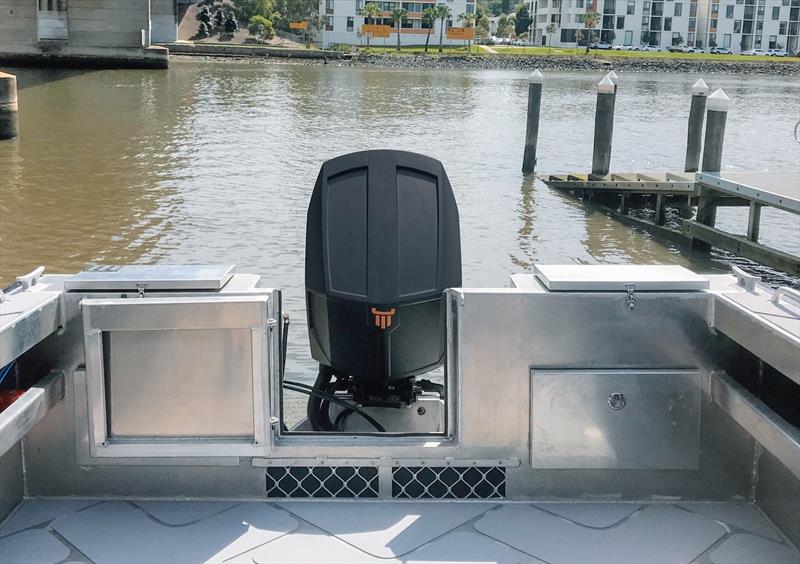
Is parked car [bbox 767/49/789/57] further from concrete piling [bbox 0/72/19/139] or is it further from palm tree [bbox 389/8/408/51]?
concrete piling [bbox 0/72/19/139]

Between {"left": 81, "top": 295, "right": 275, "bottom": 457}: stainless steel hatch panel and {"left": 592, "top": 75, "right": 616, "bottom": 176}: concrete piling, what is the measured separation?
39.6 feet

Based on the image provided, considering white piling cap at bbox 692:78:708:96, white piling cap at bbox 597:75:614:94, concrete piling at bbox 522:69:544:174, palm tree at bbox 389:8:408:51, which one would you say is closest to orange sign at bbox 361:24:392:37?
palm tree at bbox 389:8:408:51

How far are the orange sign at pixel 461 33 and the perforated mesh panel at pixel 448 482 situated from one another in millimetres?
91612

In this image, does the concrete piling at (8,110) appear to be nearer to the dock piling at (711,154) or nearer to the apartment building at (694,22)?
the dock piling at (711,154)

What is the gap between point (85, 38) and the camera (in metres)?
47.2

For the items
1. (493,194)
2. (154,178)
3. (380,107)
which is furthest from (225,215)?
(380,107)

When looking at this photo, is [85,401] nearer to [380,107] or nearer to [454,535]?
[454,535]

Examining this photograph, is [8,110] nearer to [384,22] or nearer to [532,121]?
[532,121]

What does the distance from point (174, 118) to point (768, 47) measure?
96148 millimetres

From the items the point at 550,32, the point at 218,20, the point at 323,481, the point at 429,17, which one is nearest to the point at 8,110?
the point at 323,481

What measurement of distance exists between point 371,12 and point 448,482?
9084cm

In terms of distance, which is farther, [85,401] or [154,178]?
[154,178]

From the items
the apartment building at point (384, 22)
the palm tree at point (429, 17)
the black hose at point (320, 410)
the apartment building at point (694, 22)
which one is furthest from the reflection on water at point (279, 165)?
the apartment building at point (694, 22)

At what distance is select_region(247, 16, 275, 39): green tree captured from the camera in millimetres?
74875
